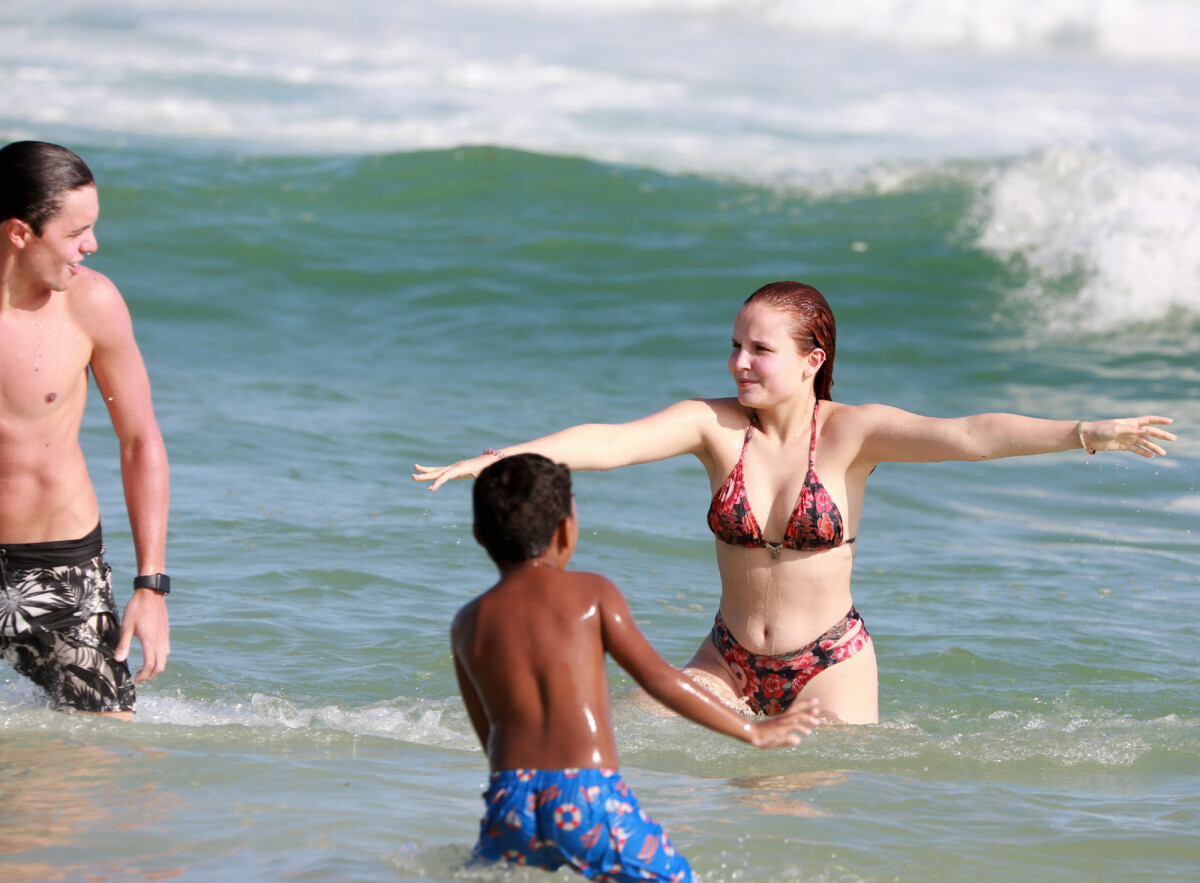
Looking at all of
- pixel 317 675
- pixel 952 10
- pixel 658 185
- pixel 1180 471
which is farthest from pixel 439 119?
pixel 317 675

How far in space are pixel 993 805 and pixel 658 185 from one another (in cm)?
1492

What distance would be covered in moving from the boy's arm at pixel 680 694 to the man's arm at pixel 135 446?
1609 millimetres

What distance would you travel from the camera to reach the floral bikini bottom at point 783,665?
15.4ft

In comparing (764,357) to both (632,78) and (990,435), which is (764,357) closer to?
(990,435)

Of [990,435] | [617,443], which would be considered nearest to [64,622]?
[617,443]

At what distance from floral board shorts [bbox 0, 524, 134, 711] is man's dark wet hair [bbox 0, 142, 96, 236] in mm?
949

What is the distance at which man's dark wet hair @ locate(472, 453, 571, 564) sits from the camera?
9.69 ft

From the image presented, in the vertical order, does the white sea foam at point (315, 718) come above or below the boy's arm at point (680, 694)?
below

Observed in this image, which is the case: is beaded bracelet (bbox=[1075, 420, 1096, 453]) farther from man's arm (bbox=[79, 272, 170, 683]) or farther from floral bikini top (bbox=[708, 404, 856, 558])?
man's arm (bbox=[79, 272, 170, 683])

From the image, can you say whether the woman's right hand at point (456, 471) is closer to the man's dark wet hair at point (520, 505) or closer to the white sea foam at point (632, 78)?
the man's dark wet hair at point (520, 505)

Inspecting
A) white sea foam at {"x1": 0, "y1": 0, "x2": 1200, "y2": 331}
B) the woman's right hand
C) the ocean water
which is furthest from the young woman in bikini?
white sea foam at {"x1": 0, "y1": 0, "x2": 1200, "y2": 331}

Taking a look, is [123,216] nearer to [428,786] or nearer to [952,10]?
[428,786]

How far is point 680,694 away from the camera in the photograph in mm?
2992

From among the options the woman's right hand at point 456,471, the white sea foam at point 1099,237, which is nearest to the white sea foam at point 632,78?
the white sea foam at point 1099,237
